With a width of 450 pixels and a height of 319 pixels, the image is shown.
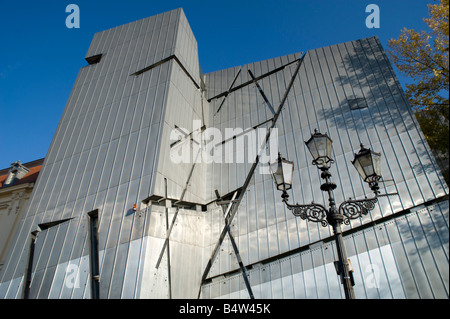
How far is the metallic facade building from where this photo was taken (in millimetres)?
8711

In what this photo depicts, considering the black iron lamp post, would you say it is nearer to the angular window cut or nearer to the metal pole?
the metal pole

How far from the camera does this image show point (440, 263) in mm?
7742

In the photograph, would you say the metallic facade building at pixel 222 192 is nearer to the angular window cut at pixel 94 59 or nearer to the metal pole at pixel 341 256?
the angular window cut at pixel 94 59

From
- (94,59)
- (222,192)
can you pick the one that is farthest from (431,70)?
(94,59)

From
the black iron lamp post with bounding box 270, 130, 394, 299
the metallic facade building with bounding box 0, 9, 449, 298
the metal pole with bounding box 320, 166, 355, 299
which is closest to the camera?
the metal pole with bounding box 320, 166, 355, 299

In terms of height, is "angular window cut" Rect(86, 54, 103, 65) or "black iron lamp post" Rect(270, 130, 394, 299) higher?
"angular window cut" Rect(86, 54, 103, 65)

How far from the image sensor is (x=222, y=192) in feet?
41.2

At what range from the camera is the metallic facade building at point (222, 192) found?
28.6 ft

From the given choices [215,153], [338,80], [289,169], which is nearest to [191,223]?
[215,153]

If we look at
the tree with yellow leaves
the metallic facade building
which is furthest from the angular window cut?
the tree with yellow leaves

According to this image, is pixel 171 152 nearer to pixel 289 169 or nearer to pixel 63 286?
pixel 63 286

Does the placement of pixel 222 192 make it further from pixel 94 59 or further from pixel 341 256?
pixel 94 59

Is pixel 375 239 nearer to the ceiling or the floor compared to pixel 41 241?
nearer to the floor
